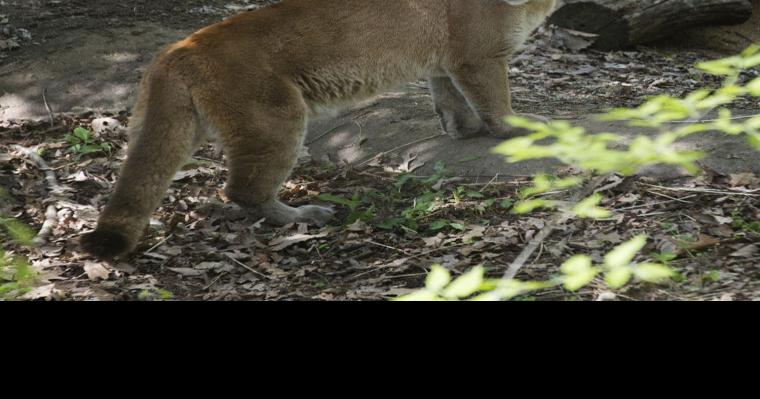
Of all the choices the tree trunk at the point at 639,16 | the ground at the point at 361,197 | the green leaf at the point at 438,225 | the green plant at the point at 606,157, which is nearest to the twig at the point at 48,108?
the ground at the point at 361,197

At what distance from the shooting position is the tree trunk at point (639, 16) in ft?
30.7

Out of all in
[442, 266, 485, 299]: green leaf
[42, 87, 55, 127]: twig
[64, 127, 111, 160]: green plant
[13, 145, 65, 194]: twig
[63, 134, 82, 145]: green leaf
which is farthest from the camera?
[42, 87, 55, 127]: twig

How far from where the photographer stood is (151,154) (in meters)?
4.85

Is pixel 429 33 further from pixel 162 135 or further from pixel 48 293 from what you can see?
pixel 48 293

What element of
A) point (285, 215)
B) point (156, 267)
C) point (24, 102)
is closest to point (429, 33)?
point (285, 215)

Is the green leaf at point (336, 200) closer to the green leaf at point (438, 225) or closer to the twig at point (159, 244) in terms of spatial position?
the green leaf at point (438, 225)

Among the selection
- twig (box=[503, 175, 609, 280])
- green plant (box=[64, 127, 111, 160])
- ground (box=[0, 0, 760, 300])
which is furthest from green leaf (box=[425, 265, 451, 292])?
green plant (box=[64, 127, 111, 160])

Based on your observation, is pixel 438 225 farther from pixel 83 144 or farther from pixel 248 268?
pixel 83 144

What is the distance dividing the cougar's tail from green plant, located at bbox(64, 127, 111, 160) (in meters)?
1.91

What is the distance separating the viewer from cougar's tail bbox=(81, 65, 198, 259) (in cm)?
468

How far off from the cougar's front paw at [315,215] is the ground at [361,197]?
4.4 inches

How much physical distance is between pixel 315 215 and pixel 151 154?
1.28 meters

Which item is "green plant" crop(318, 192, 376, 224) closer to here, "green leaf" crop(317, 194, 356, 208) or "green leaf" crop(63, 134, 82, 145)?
"green leaf" crop(317, 194, 356, 208)

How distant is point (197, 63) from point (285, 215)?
1228mm
